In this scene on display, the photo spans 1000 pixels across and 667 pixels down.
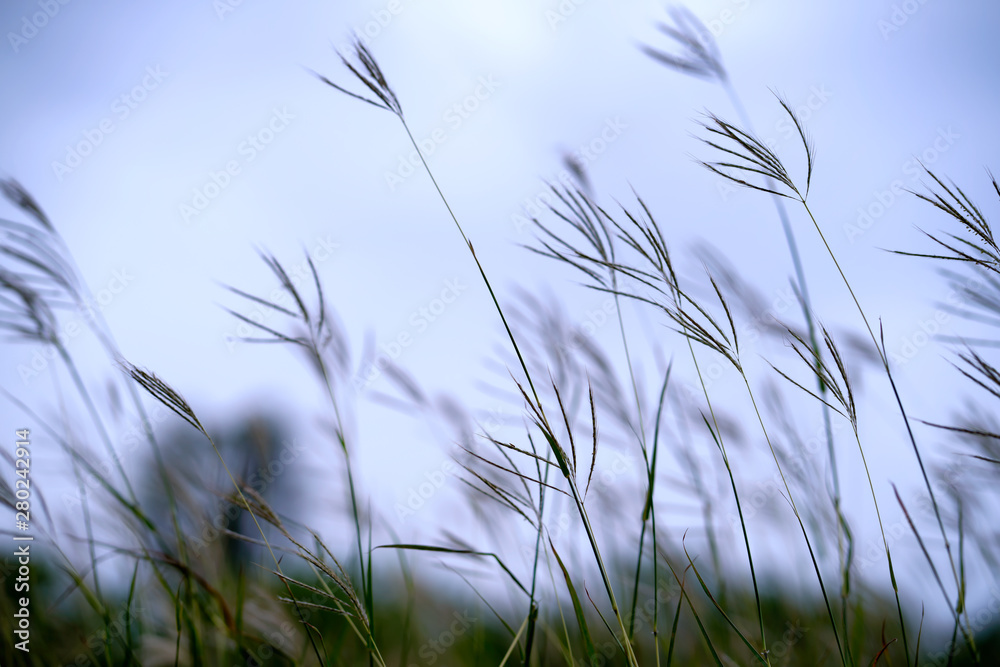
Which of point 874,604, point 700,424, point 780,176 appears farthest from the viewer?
point 700,424

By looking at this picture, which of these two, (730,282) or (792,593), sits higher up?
(730,282)

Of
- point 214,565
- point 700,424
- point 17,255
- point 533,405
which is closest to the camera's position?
point 533,405

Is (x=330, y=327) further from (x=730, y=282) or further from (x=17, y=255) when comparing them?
(x=730, y=282)

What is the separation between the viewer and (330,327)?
1.56m

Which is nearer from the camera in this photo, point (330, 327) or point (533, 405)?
point (533, 405)

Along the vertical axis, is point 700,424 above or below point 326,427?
above

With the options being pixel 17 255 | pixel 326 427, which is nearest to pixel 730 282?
pixel 326 427

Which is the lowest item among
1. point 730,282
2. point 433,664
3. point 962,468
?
point 433,664

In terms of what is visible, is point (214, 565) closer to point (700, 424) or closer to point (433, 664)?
point (433, 664)

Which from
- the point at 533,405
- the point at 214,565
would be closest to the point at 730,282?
the point at 533,405

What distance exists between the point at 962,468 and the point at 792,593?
0.79 m

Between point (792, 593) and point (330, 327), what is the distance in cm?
211

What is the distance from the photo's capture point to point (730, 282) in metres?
1.78

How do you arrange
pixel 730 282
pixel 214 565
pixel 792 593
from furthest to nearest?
pixel 792 593
pixel 730 282
pixel 214 565
